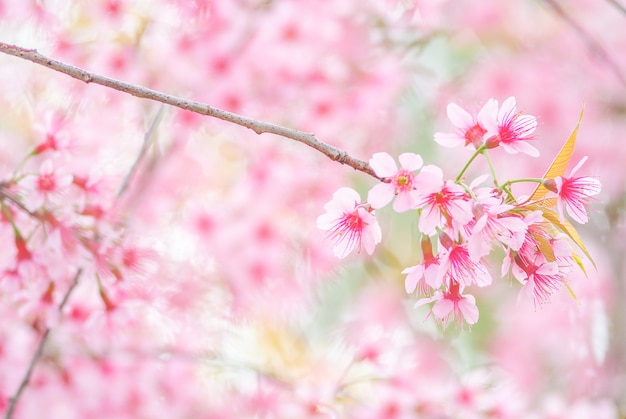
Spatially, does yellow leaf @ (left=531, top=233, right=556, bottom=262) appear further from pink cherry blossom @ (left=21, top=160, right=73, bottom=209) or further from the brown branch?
pink cherry blossom @ (left=21, top=160, right=73, bottom=209)

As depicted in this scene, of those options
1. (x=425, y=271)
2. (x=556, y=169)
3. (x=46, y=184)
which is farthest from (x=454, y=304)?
(x=46, y=184)

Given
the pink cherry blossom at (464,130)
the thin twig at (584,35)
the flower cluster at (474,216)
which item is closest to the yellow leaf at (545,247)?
the flower cluster at (474,216)

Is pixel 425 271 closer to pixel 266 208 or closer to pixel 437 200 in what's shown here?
pixel 437 200

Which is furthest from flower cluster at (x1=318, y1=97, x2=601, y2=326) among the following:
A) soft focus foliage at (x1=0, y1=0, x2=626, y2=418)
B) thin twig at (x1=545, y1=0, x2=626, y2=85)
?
thin twig at (x1=545, y1=0, x2=626, y2=85)

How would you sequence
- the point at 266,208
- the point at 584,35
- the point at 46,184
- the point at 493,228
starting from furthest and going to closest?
the point at 266,208 < the point at 584,35 < the point at 46,184 < the point at 493,228

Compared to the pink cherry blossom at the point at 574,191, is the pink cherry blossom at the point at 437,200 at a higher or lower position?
lower

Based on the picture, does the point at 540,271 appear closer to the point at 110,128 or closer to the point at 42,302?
the point at 42,302

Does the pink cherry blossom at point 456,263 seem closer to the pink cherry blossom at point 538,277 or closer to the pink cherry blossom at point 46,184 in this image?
the pink cherry blossom at point 538,277
